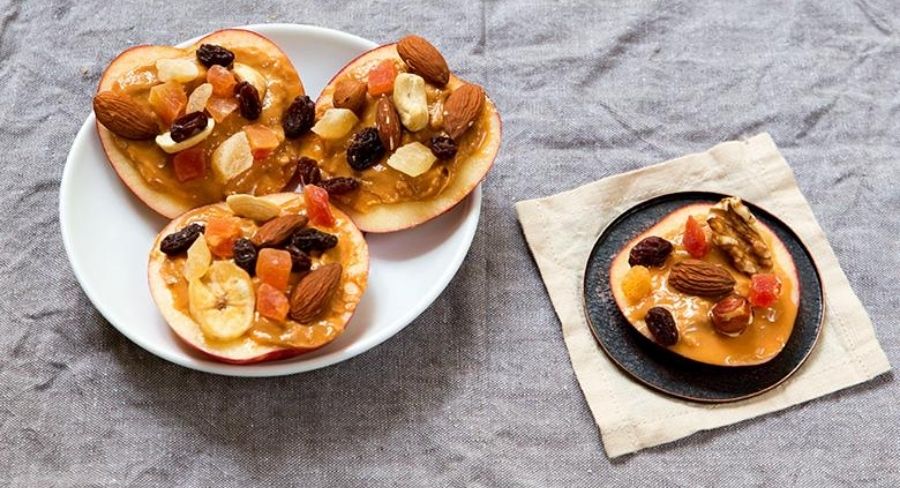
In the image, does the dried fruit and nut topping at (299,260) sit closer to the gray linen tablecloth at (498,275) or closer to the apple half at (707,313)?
the gray linen tablecloth at (498,275)

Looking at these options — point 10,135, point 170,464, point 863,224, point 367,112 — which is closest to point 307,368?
point 170,464

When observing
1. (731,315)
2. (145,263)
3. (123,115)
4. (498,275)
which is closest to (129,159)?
(123,115)

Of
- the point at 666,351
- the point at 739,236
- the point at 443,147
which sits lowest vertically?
the point at 666,351

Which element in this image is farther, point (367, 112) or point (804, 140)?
point (804, 140)

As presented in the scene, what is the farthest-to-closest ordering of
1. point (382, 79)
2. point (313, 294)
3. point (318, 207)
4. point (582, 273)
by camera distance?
point (582, 273)
point (382, 79)
point (318, 207)
point (313, 294)

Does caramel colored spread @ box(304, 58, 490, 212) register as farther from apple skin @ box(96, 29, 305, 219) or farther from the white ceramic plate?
apple skin @ box(96, 29, 305, 219)

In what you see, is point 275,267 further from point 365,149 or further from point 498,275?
point 498,275

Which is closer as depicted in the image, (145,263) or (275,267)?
(275,267)

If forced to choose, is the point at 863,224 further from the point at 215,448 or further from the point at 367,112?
the point at 215,448
